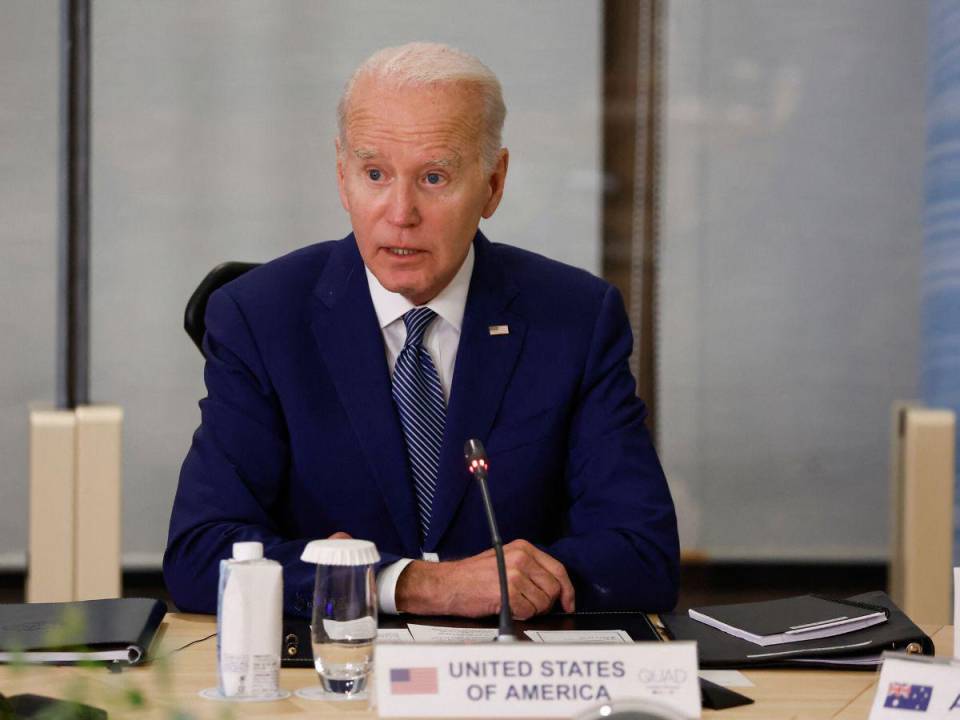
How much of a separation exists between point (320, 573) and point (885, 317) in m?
3.21

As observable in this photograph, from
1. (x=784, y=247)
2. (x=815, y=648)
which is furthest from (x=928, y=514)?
(x=815, y=648)

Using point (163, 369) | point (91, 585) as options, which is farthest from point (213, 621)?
point (163, 369)

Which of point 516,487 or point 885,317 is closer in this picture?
point 516,487

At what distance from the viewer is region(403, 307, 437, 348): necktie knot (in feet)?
7.83

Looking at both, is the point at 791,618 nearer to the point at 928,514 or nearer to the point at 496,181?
the point at 496,181

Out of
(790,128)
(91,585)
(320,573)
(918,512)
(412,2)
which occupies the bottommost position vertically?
(91,585)

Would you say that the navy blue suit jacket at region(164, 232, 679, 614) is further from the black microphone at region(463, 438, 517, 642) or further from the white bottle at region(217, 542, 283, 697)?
the white bottle at region(217, 542, 283, 697)

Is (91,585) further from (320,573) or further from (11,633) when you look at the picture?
(320,573)

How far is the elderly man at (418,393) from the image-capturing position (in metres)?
2.26

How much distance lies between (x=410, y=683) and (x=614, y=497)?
0.99 m

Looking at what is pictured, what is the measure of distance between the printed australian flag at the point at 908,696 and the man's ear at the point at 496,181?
130 centimetres

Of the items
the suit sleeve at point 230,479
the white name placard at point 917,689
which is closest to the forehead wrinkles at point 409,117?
the suit sleeve at point 230,479

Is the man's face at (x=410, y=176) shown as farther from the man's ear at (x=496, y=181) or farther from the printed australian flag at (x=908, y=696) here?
the printed australian flag at (x=908, y=696)

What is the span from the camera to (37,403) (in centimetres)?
420
